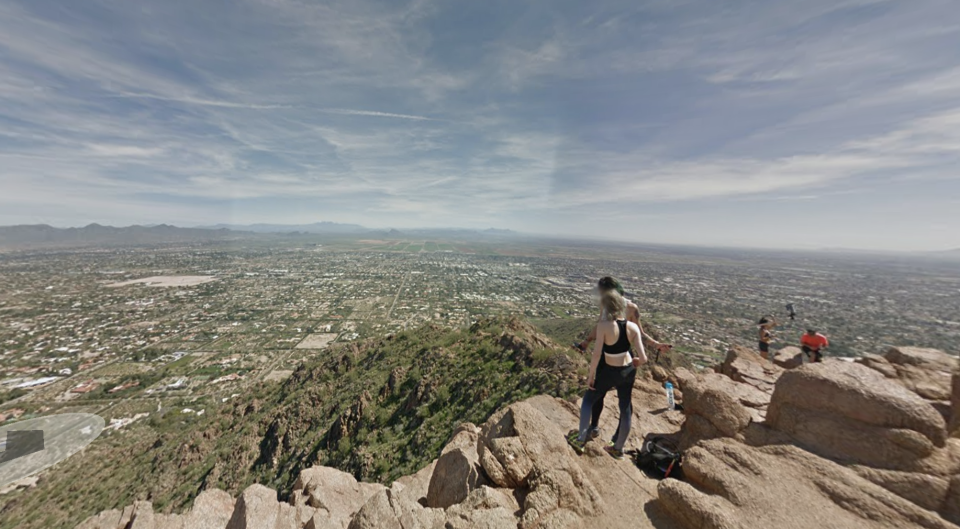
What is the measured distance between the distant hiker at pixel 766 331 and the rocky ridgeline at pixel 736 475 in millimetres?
3973

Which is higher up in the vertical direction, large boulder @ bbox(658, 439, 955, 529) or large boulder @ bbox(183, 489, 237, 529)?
large boulder @ bbox(658, 439, 955, 529)

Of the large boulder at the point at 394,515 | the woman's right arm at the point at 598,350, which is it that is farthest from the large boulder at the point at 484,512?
the woman's right arm at the point at 598,350

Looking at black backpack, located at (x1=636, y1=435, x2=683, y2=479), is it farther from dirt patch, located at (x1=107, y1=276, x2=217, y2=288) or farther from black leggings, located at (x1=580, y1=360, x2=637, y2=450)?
dirt patch, located at (x1=107, y1=276, x2=217, y2=288)

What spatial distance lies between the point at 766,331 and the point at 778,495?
1010cm

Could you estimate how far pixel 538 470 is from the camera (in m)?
5.55

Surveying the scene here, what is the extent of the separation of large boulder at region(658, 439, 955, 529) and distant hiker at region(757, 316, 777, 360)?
8351mm

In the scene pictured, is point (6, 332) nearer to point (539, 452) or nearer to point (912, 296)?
point (539, 452)

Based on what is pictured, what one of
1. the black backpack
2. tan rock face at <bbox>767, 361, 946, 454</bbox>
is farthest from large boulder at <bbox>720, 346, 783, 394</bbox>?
the black backpack

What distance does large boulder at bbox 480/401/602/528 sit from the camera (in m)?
4.83

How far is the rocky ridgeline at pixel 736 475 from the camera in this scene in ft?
14.9

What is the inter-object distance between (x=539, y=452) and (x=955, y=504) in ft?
19.2

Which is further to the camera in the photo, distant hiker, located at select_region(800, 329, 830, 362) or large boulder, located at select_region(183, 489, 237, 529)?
distant hiker, located at select_region(800, 329, 830, 362)

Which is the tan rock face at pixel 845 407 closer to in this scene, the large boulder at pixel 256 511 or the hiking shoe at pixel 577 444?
the hiking shoe at pixel 577 444

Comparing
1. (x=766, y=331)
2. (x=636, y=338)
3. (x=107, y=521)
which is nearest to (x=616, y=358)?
(x=636, y=338)
